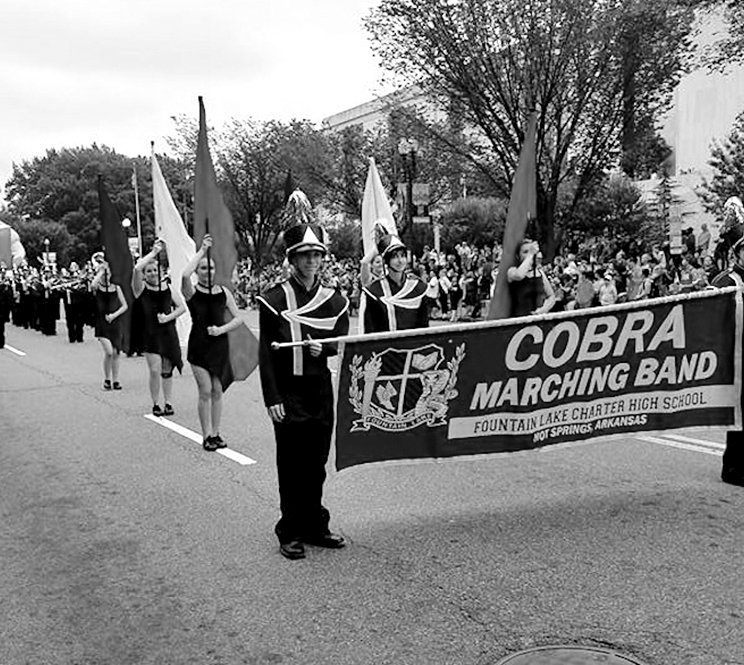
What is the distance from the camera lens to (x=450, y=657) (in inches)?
156

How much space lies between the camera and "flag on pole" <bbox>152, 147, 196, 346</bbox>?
1009 cm

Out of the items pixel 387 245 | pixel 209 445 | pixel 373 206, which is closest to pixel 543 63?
pixel 373 206

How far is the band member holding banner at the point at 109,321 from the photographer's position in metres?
12.7

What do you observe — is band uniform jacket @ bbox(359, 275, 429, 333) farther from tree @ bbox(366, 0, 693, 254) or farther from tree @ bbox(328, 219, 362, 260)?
tree @ bbox(328, 219, 362, 260)

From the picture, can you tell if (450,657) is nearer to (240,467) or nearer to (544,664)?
(544,664)

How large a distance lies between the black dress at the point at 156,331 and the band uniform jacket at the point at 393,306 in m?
3.32

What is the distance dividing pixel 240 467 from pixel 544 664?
14.1ft

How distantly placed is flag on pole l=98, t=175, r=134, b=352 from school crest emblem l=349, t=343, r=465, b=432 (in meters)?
7.50

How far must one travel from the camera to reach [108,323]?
12.9 meters

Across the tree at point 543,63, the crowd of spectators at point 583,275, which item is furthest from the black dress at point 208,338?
the tree at point 543,63

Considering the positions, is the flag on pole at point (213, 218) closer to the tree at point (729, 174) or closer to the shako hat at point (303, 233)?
the shako hat at point (303, 233)

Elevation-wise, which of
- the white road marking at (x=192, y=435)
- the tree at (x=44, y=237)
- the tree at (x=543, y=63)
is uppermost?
the tree at (x=543, y=63)

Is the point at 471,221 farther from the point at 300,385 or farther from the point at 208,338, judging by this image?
the point at 300,385

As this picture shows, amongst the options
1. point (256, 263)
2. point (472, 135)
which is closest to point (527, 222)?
point (472, 135)
